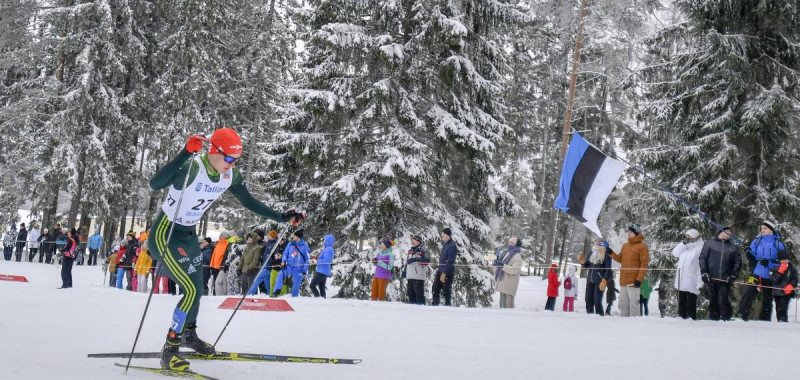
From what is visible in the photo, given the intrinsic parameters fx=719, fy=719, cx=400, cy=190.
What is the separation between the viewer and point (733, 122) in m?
15.8

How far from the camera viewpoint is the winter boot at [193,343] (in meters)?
5.64

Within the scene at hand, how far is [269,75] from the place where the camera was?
2789 centimetres

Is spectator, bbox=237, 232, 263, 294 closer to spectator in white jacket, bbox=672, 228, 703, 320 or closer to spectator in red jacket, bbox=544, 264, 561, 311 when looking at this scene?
spectator in red jacket, bbox=544, 264, 561, 311

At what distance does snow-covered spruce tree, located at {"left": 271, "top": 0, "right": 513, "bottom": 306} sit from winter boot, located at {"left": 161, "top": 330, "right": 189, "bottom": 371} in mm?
10848

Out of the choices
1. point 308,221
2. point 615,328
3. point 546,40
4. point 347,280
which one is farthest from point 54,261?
point 615,328

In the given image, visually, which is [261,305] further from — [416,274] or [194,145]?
[194,145]

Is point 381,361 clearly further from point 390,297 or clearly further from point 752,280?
point 390,297

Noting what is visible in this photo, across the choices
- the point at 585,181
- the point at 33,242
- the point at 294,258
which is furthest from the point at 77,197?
the point at 585,181

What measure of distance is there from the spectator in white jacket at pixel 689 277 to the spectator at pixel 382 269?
19.1 ft

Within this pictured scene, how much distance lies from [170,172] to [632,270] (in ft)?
31.1

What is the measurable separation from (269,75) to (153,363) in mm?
23135

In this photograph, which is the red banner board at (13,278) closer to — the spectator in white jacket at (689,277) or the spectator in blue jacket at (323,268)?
the spectator in blue jacket at (323,268)

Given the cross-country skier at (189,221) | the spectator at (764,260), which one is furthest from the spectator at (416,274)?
the cross-country skier at (189,221)

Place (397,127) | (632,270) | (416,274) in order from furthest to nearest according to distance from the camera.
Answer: (397,127)
(416,274)
(632,270)
